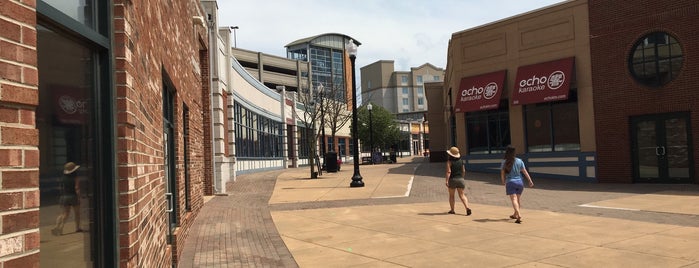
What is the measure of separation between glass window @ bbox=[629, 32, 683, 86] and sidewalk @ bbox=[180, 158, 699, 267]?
3.66 m

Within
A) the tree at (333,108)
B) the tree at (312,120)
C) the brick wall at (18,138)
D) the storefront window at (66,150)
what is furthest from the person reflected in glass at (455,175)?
the tree at (333,108)

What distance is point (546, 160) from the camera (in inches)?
785

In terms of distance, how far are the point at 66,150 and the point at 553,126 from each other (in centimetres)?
1969

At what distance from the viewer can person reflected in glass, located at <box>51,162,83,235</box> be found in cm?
251

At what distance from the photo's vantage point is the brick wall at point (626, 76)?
15930 mm

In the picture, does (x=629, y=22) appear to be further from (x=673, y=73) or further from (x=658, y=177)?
(x=658, y=177)

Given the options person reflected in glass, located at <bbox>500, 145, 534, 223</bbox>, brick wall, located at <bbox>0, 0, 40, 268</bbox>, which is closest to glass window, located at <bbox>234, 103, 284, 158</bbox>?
person reflected in glass, located at <bbox>500, 145, 534, 223</bbox>

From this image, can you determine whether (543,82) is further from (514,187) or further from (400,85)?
(400,85)

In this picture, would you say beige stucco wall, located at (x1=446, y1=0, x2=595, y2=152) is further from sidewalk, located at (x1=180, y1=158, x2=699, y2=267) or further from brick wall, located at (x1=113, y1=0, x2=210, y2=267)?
brick wall, located at (x1=113, y1=0, x2=210, y2=267)

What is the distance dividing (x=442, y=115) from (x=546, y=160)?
779 inches

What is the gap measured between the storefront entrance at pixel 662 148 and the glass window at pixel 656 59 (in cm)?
127

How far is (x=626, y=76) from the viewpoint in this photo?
17.4 meters

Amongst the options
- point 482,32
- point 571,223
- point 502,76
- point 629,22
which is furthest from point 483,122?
point 571,223

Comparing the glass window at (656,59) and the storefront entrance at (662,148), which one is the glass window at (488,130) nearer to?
the storefront entrance at (662,148)
